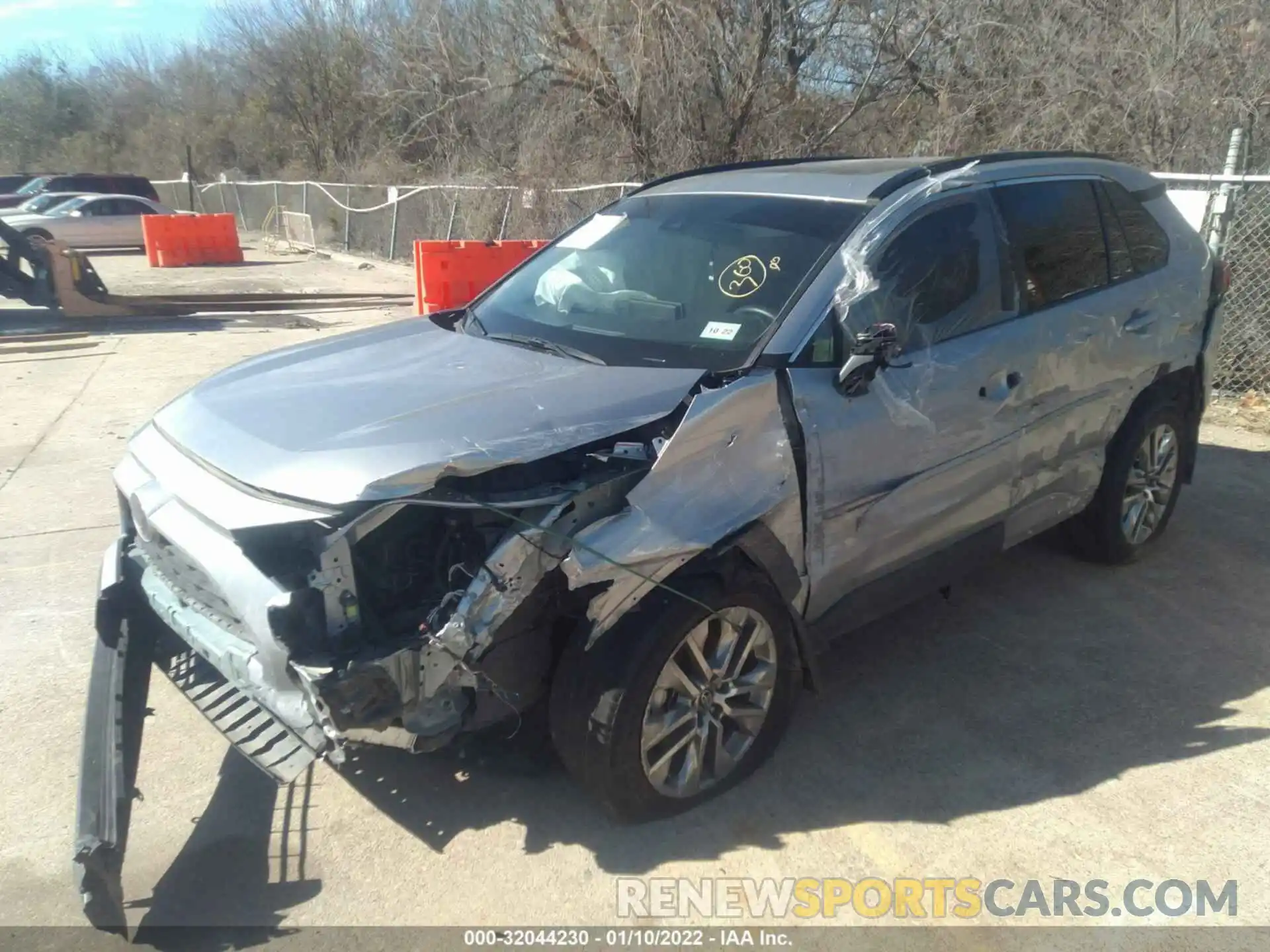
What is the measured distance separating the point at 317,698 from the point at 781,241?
2243 millimetres

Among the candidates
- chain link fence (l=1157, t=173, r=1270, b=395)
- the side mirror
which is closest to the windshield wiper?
the side mirror

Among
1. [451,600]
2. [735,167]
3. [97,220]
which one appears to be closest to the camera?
[451,600]

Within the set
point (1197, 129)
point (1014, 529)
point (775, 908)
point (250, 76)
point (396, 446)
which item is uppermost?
point (250, 76)

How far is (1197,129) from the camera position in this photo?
9.54m

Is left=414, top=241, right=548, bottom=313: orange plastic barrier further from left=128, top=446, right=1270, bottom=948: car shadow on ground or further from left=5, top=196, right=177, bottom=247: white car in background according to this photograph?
left=5, top=196, right=177, bottom=247: white car in background

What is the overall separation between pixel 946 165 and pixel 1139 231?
1356mm

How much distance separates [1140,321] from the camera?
15.0 ft

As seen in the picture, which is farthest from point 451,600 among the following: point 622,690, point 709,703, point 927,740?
point 927,740

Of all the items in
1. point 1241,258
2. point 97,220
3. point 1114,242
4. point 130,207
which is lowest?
point 97,220

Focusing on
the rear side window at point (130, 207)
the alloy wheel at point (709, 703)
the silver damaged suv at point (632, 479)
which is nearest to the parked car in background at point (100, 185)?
the rear side window at point (130, 207)

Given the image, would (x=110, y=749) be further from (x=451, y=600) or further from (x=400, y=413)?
(x=400, y=413)

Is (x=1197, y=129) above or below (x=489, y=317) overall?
above

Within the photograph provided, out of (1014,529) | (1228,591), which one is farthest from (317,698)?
(1228,591)

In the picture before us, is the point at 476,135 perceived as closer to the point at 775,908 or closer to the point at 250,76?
the point at 775,908
